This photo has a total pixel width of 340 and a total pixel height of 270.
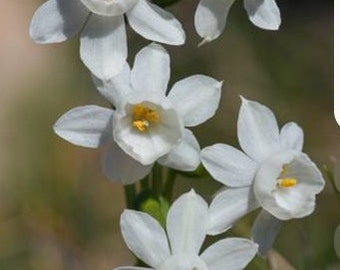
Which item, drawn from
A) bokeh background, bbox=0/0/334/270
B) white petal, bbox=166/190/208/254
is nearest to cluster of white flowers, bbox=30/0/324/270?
white petal, bbox=166/190/208/254

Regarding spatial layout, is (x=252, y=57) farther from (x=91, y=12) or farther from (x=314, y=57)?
(x=91, y=12)

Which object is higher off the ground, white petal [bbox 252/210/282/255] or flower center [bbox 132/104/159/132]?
flower center [bbox 132/104/159/132]

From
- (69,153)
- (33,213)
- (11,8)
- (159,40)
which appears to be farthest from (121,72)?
(11,8)

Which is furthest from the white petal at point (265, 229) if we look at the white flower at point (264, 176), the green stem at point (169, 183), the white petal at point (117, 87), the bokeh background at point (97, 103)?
the bokeh background at point (97, 103)

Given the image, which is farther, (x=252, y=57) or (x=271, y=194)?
(x=252, y=57)

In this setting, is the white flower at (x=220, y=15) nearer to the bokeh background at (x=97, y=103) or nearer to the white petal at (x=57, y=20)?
the white petal at (x=57, y=20)

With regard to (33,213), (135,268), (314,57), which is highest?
(135,268)

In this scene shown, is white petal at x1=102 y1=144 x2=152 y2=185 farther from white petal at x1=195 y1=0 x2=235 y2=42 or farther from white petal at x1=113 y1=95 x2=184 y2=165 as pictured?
white petal at x1=195 y1=0 x2=235 y2=42
